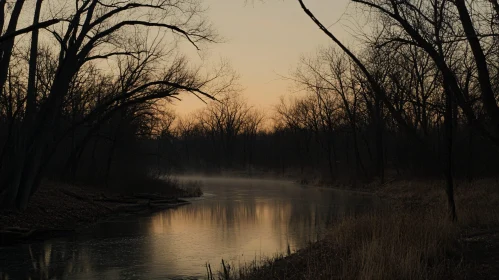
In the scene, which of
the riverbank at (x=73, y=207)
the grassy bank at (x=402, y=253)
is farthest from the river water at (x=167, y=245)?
the grassy bank at (x=402, y=253)

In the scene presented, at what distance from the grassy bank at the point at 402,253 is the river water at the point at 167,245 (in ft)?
7.52

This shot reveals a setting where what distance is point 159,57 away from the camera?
2695 centimetres

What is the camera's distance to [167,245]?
14492 mm

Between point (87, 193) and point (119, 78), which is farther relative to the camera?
point (119, 78)

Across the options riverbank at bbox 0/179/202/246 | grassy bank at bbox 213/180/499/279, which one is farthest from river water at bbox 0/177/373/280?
grassy bank at bbox 213/180/499/279

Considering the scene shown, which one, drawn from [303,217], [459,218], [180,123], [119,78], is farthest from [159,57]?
[180,123]

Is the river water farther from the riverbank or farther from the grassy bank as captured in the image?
the grassy bank

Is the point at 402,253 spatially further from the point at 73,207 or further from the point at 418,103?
the point at 73,207

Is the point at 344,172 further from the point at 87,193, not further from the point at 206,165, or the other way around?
the point at 206,165

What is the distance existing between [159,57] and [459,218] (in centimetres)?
1929

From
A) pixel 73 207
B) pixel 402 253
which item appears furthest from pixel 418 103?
pixel 73 207

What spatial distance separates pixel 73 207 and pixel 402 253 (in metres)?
Answer: 16.5

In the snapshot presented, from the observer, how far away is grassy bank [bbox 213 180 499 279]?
6723mm

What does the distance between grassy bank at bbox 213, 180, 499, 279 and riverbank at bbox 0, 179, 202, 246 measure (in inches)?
325
